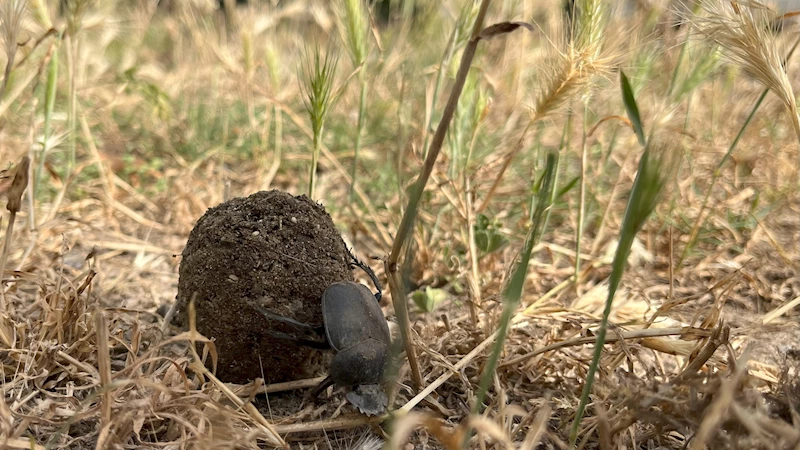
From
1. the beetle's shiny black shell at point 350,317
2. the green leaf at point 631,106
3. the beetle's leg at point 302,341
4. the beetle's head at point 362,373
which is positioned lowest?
the beetle's head at point 362,373

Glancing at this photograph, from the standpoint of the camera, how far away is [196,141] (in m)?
4.08

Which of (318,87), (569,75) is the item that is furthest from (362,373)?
(569,75)

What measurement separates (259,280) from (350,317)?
279mm

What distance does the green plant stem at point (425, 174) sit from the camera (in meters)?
1.27

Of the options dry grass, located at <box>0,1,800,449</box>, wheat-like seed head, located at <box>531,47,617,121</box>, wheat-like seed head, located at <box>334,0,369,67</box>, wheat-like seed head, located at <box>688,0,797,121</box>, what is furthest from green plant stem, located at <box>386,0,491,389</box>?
wheat-like seed head, located at <box>334,0,369,67</box>

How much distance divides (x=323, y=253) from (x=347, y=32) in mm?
1084

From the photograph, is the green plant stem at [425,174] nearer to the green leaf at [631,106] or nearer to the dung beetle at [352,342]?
the dung beetle at [352,342]

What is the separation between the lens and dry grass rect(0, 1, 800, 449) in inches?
60.9

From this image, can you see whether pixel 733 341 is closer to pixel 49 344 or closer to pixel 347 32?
pixel 347 32

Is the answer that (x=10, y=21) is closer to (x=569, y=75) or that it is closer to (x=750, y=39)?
(x=569, y=75)

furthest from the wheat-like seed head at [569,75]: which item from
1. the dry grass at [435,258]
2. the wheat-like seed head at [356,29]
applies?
the wheat-like seed head at [356,29]

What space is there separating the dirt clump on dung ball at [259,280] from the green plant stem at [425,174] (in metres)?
0.35

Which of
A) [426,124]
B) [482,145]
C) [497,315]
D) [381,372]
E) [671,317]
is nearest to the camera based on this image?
[381,372]

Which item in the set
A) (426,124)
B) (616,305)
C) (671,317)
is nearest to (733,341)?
(671,317)
